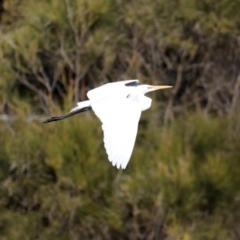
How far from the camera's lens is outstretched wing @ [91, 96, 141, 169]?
9.82 feet

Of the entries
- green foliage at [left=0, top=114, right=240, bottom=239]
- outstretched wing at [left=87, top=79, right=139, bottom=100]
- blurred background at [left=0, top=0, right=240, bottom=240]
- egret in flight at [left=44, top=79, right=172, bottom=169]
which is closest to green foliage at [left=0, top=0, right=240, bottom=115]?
blurred background at [left=0, top=0, right=240, bottom=240]

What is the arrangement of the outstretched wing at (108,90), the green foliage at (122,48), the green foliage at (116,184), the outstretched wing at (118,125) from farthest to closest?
the green foliage at (122,48) → the green foliage at (116,184) → the outstretched wing at (108,90) → the outstretched wing at (118,125)

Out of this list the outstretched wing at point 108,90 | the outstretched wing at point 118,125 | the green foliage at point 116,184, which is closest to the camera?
the outstretched wing at point 118,125

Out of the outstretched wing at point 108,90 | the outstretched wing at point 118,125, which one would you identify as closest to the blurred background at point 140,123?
the outstretched wing at point 108,90

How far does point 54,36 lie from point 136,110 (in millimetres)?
3370

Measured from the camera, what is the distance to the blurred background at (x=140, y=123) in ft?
19.0

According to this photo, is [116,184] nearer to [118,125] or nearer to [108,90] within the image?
[108,90]

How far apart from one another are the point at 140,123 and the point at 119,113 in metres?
3.08

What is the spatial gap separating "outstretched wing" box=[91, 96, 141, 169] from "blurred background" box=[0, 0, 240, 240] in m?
2.14

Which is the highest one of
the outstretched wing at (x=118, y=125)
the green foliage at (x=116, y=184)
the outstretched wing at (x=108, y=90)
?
the outstretched wing at (x=108, y=90)

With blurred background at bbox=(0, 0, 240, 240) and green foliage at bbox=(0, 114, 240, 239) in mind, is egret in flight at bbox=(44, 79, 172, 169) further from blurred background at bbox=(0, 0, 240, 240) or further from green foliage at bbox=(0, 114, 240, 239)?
green foliage at bbox=(0, 114, 240, 239)

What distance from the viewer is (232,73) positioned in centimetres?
684

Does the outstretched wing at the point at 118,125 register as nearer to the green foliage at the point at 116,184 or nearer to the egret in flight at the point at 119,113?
the egret in flight at the point at 119,113

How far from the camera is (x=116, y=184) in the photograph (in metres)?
5.87
